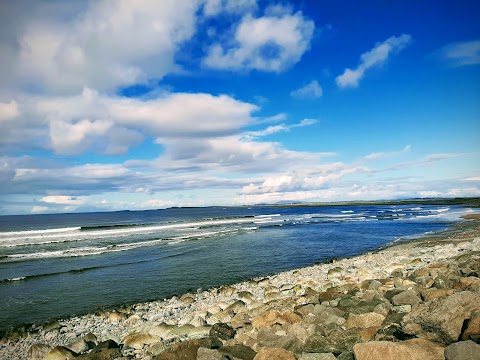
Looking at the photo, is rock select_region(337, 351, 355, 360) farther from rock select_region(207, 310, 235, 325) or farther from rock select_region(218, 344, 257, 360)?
rock select_region(207, 310, 235, 325)

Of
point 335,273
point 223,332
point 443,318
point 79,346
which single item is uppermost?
point 443,318

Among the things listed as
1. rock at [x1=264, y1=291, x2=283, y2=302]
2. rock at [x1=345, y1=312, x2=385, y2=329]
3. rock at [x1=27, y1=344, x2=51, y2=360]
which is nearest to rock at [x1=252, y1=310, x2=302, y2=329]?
rock at [x1=345, y1=312, x2=385, y2=329]

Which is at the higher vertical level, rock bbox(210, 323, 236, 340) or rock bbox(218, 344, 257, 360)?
rock bbox(218, 344, 257, 360)

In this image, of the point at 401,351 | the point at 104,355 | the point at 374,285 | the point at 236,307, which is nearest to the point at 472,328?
the point at 401,351

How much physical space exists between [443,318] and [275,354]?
3423 mm

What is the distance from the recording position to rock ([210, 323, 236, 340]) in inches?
321

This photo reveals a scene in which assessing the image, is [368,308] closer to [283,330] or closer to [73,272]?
[283,330]

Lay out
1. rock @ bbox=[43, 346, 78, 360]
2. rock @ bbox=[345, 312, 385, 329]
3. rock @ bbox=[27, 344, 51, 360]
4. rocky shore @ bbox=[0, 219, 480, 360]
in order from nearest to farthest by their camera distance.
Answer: rocky shore @ bbox=[0, 219, 480, 360] < rock @ bbox=[345, 312, 385, 329] < rock @ bbox=[43, 346, 78, 360] < rock @ bbox=[27, 344, 51, 360]

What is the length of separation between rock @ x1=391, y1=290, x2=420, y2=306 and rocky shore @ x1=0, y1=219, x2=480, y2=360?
0.08 feet

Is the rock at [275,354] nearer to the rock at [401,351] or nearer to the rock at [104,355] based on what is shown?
the rock at [401,351]

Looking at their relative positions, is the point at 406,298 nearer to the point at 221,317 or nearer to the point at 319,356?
the point at 319,356

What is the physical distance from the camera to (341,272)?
17.0 metres

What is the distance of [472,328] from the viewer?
5.38m

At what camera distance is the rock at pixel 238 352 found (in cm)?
636
